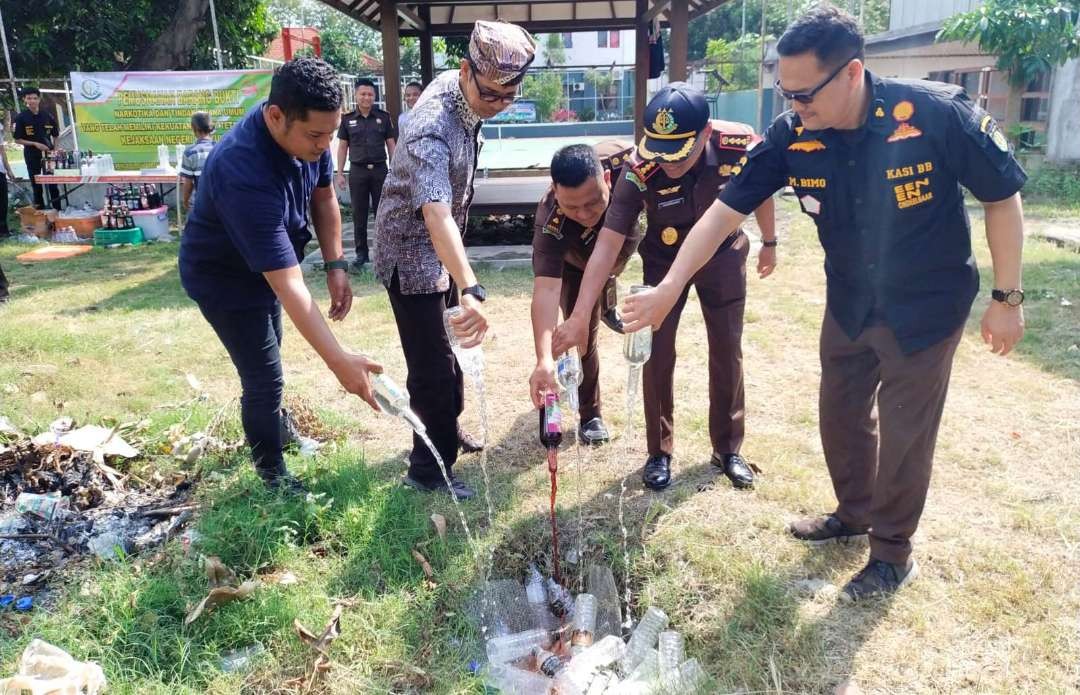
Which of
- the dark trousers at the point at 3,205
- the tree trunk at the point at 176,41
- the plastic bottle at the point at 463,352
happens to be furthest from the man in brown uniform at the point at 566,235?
the tree trunk at the point at 176,41

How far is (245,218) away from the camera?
2518 millimetres

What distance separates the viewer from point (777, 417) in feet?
13.5

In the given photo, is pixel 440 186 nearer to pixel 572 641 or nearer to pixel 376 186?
pixel 572 641

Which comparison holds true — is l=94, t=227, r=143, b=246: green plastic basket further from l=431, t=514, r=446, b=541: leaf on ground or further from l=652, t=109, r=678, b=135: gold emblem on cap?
l=652, t=109, r=678, b=135: gold emblem on cap

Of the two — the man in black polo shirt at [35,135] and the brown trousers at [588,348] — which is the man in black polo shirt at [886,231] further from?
the man in black polo shirt at [35,135]

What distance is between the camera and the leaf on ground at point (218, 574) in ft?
8.75

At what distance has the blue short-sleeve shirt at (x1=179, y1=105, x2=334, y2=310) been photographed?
2521mm

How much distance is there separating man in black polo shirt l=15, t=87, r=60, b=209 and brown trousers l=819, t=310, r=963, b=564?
1171 cm

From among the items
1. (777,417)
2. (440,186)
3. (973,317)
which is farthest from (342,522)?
(973,317)

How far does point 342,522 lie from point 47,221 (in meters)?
9.86

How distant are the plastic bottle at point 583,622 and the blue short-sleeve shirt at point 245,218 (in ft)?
5.00

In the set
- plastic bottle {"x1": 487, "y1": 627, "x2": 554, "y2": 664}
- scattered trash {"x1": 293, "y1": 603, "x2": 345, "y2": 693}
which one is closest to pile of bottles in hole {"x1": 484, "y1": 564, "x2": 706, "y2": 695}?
plastic bottle {"x1": 487, "y1": 627, "x2": 554, "y2": 664}

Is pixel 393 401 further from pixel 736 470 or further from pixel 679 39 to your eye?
pixel 679 39

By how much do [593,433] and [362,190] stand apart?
4994 mm
